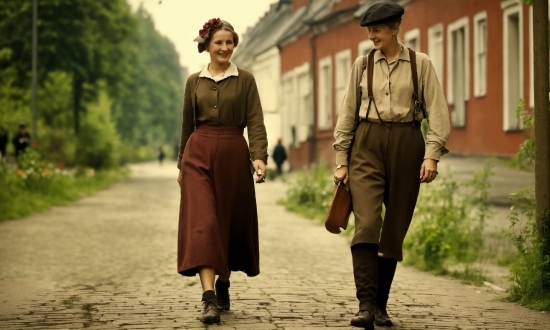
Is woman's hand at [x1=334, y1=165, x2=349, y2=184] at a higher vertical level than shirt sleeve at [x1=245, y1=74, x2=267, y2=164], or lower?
lower

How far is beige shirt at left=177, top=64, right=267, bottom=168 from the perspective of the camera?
750cm

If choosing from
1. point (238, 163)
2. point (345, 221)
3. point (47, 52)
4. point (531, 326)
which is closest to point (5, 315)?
point (238, 163)

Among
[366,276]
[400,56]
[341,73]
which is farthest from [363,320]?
[341,73]

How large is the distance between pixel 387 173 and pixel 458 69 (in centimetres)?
1616

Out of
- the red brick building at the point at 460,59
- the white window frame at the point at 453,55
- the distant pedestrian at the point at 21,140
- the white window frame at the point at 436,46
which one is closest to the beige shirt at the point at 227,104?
the red brick building at the point at 460,59

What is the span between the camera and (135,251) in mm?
13836

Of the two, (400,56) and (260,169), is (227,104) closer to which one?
(260,169)

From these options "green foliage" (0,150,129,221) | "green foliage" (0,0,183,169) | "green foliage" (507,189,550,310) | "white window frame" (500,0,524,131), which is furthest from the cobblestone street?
"green foliage" (0,0,183,169)

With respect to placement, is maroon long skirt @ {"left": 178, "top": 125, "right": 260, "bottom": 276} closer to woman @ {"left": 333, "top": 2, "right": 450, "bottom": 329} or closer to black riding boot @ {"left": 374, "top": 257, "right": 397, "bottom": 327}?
woman @ {"left": 333, "top": 2, "right": 450, "bottom": 329}

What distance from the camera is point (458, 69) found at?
897 inches

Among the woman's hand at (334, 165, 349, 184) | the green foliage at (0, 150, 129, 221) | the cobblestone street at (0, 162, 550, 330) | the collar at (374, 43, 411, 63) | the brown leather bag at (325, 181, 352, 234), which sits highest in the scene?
the collar at (374, 43, 411, 63)

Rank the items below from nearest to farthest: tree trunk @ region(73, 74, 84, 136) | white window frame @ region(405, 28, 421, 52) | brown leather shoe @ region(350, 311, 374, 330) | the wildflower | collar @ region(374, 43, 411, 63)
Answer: brown leather shoe @ region(350, 311, 374, 330) → collar @ region(374, 43, 411, 63) → the wildflower → white window frame @ region(405, 28, 421, 52) → tree trunk @ region(73, 74, 84, 136)

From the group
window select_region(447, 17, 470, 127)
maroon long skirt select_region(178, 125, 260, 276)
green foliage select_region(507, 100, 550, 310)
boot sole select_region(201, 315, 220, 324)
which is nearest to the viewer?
boot sole select_region(201, 315, 220, 324)

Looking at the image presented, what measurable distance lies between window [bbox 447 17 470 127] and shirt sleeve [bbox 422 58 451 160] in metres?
15.0
